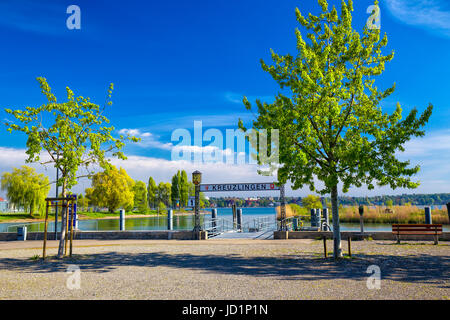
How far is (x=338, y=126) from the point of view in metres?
12.8

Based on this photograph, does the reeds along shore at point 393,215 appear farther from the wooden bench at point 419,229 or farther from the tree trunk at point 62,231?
the tree trunk at point 62,231

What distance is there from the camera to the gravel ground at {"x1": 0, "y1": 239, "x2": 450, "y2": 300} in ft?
24.3

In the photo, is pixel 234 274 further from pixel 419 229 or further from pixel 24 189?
pixel 24 189

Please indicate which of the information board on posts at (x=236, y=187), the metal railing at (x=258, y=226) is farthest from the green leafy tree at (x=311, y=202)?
the information board on posts at (x=236, y=187)

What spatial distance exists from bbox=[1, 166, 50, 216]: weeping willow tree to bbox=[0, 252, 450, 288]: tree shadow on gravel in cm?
5043

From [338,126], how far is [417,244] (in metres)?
7.40

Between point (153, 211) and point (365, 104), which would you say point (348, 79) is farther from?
point (153, 211)

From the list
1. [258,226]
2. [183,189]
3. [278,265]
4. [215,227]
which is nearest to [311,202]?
[258,226]

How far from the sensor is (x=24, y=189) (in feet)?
195

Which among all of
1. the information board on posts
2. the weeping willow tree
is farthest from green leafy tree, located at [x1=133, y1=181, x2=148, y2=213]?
the information board on posts

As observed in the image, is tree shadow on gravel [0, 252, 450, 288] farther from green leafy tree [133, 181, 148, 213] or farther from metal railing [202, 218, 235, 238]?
green leafy tree [133, 181, 148, 213]

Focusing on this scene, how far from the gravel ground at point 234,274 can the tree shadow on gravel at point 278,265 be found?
0.03 metres

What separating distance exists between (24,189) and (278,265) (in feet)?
202
